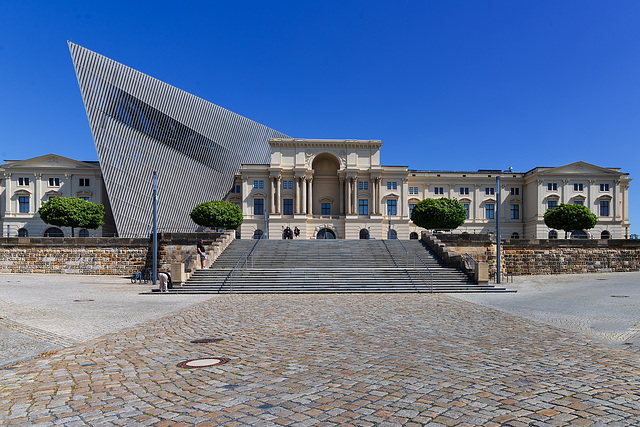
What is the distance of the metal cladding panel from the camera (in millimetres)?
54125

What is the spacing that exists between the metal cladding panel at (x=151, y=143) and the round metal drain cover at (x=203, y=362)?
50.4 metres

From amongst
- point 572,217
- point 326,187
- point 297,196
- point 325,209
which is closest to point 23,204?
point 297,196

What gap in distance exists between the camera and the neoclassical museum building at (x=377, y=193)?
6625cm

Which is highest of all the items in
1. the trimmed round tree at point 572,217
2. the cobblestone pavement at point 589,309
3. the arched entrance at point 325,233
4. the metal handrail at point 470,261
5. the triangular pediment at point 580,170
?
the triangular pediment at point 580,170

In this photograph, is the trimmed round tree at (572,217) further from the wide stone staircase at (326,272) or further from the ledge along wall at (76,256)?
the ledge along wall at (76,256)

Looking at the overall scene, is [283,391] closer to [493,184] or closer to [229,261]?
[229,261]

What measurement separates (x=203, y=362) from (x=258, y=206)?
60776mm

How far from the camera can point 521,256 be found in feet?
116

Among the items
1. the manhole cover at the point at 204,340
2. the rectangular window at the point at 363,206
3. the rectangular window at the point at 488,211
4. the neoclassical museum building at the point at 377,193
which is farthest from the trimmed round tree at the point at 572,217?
the manhole cover at the point at 204,340

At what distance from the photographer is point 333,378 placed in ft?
21.8

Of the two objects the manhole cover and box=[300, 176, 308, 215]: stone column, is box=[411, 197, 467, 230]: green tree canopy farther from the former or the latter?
the manhole cover

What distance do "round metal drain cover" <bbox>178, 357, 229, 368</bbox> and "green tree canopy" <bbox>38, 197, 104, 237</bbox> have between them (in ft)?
181

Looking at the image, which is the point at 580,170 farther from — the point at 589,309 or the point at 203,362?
the point at 203,362

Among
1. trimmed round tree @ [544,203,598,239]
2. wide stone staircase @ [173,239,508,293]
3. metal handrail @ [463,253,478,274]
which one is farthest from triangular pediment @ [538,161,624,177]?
metal handrail @ [463,253,478,274]
